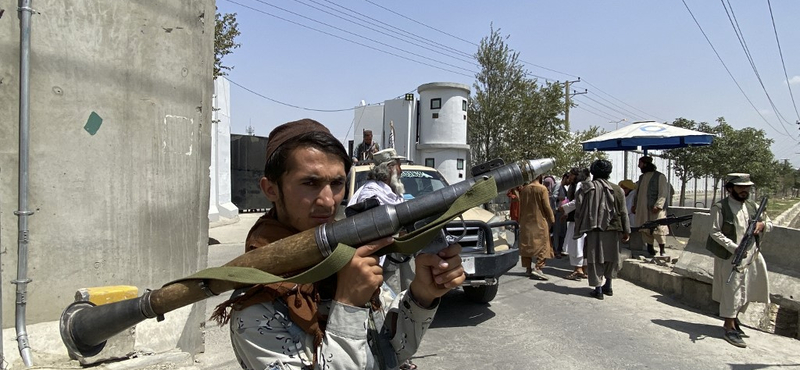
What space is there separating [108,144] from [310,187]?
9.99ft

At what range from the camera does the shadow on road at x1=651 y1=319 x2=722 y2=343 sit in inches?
198

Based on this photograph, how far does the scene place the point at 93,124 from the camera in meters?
3.50

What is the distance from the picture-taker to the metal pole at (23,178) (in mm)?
3111

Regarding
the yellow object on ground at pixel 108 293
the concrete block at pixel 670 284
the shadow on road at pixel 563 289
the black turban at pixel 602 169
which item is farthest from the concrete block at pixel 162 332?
the concrete block at pixel 670 284

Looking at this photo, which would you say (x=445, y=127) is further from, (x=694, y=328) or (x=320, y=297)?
(x=320, y=297)

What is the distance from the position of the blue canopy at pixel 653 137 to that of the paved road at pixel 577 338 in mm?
3685

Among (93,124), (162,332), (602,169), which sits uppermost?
(93,124)

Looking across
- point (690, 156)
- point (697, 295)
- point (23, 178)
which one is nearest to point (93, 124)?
point (23, 178)

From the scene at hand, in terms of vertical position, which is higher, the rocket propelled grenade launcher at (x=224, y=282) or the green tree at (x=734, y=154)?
the green tree at (x=734, y=154)

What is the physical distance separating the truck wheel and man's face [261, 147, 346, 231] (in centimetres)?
489

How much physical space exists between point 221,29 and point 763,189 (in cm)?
2952

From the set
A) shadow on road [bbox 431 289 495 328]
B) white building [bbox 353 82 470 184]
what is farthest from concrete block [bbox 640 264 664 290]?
white building [bbox 353 82 470 184]

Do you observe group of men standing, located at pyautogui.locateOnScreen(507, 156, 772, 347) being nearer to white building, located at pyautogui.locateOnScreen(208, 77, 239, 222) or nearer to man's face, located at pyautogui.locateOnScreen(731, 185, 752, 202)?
man's face, located at pyautogui.locateOnScreen(731, 185, 752, 202)

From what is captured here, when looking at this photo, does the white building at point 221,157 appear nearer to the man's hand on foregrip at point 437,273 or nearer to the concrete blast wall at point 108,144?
the concrete blast wall at point 108,144
